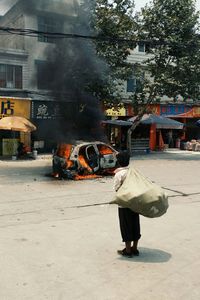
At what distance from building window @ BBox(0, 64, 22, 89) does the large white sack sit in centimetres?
1822

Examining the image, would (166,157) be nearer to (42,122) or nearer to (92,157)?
(42,122)

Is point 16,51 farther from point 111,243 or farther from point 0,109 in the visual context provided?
point 111,243

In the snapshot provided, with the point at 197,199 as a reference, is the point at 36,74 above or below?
above

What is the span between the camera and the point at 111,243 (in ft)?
20.9

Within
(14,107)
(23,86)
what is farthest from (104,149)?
(23,86)

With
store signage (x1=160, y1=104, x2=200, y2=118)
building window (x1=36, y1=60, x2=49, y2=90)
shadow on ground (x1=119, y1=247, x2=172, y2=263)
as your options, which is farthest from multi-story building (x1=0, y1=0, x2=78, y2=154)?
shadow on ground (x1=119, y1=247, x2=172, y2=263)

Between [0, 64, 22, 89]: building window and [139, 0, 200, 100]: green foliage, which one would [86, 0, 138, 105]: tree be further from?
[0, 64, 22, 89]: building window

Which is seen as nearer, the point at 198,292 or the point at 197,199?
the point at 198,292

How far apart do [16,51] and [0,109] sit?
3.46 metres

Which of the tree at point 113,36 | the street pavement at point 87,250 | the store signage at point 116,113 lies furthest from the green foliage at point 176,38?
the street pavement at point 87,250

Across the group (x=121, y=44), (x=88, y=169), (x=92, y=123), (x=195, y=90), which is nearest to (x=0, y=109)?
(x=92, y=123)

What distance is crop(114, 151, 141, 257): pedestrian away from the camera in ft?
18.4

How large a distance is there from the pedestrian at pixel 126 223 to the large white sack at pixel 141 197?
17cm

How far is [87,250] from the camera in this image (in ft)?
19.6
